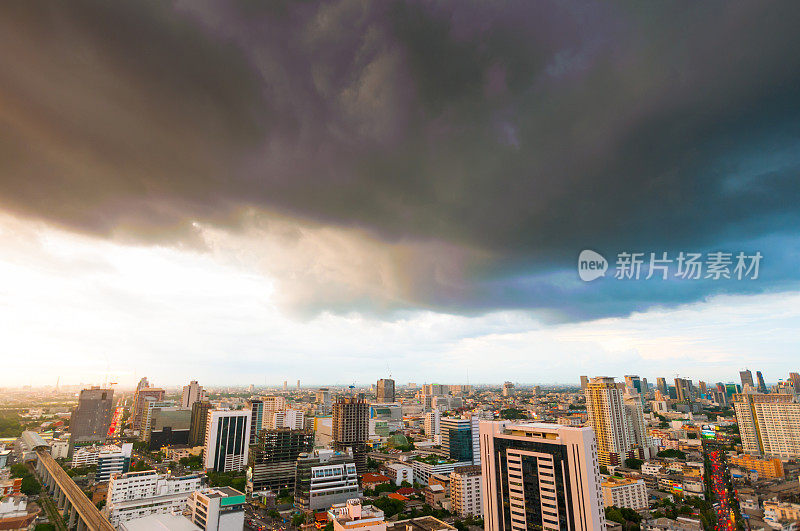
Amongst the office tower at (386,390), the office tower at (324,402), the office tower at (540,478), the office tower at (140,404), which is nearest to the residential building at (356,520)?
the office tower at (540,478)

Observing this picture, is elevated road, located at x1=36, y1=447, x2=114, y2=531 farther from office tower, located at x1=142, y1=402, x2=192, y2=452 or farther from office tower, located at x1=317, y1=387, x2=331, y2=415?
office tower, located at x1=317, y1=387, x2=331, y2=415

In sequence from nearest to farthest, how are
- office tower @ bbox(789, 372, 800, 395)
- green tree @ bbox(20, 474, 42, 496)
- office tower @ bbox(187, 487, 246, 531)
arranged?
office tower @ bbox(187, 487, 246, 531) → green tree @ bbox(20, 474, 42, 496) → office tower @ bbox(789, 372, 800, 395)

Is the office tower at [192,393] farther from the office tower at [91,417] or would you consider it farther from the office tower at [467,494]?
the office tower at [467,494]

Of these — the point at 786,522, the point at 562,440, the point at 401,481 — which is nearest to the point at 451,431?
the point at 401,481

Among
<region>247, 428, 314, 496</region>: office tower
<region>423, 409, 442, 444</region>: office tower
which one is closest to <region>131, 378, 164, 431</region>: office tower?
<region>247, 428, 314, 496</region>: office tower

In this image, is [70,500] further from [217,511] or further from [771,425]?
[771,425]

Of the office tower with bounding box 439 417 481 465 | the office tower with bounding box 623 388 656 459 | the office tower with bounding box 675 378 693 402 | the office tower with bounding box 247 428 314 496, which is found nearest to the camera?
the office tower with bounding box 247 428 314 496

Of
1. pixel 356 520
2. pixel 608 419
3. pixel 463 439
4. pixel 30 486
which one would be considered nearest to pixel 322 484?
pixel 356 520
